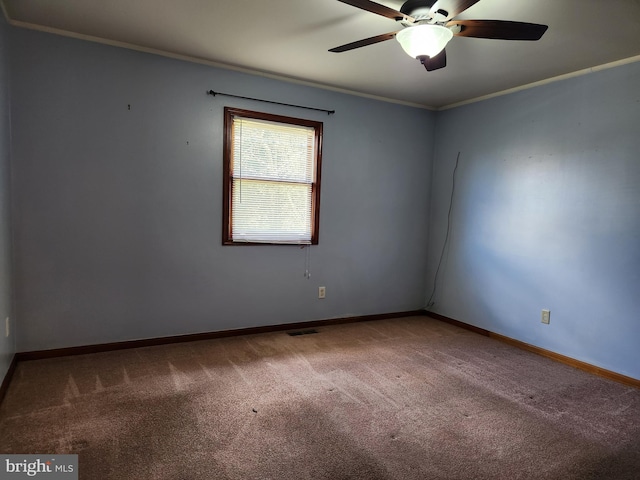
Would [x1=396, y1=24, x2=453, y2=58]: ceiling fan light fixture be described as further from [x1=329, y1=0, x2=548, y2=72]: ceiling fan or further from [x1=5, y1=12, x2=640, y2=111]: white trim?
[x1=5, y1=12, x2=640, y2=111]: white trim

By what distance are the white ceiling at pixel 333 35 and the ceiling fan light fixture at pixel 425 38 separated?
0.25 meters

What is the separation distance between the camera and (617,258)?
3.01m

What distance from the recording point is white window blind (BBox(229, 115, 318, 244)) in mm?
3586

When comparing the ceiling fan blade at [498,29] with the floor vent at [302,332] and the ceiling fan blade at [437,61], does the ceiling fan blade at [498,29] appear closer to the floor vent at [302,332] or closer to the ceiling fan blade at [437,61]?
the ceiling fan blade at [437,61]

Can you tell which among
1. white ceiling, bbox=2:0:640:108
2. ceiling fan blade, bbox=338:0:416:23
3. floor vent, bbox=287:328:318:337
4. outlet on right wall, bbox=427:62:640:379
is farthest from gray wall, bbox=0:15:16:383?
outlet on right wall, bbox=427:62:640:379

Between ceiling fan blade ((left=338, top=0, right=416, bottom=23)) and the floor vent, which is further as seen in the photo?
the floor vent

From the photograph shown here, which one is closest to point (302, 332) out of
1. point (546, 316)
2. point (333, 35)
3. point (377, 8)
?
point (546, 316)

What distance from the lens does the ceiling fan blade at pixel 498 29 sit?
6.32 feet

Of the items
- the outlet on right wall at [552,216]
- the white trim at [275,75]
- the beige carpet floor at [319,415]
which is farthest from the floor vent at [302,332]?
the white trim at [275,75]

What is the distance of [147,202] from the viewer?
3238mm

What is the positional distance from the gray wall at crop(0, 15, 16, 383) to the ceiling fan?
236cm

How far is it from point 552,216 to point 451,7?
7.22ft

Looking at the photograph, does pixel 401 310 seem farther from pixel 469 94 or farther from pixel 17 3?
pixel 17 3

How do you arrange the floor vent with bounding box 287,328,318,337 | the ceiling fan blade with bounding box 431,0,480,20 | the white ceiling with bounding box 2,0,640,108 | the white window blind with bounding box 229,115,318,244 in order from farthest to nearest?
the floor vent with bounding box 287,328,318,337, the white window blind with bounding box 229,115,318,244, the white ceiling with bounding box 2,0,640,108, the ceiling fan blade with bounding box 431,0,480,20
